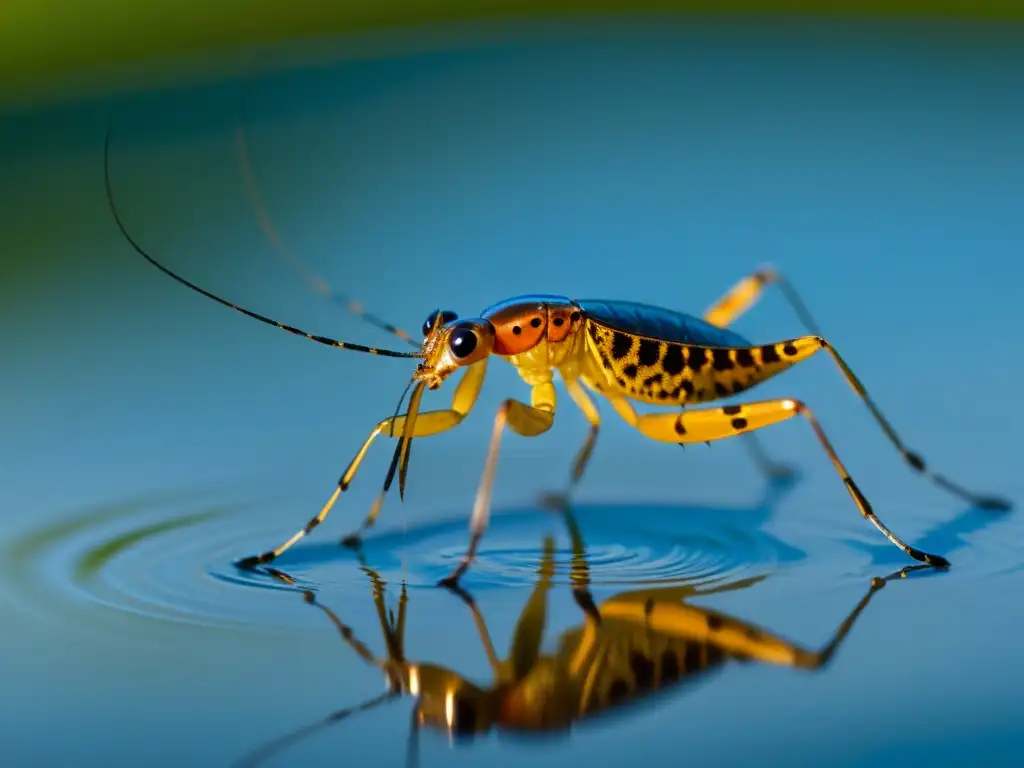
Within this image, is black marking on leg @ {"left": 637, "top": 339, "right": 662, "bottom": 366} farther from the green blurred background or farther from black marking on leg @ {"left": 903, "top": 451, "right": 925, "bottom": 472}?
the green blurred background

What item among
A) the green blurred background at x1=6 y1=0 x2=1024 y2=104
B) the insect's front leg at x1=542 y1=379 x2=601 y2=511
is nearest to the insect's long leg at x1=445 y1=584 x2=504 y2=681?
the insect's front leg at x1=542 y1=379 x2=601 y2=511

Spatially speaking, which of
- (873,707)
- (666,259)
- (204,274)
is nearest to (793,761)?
(873,707)

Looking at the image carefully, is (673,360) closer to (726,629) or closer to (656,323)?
(656,323)

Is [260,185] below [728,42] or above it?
below

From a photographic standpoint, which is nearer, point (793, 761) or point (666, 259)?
point (793, 761)

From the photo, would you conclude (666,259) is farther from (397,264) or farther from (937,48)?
(937,48)
